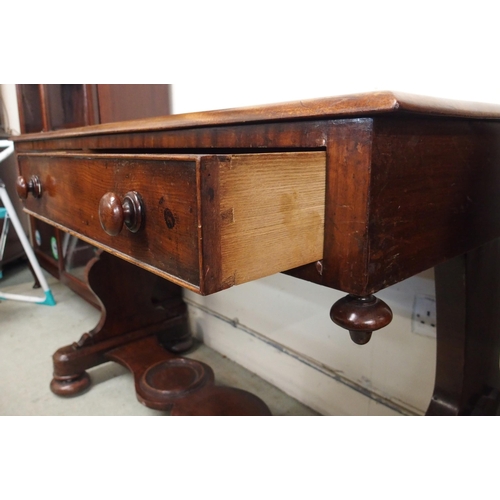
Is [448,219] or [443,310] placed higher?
[448,219]

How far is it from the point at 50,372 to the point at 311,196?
1.26 meters

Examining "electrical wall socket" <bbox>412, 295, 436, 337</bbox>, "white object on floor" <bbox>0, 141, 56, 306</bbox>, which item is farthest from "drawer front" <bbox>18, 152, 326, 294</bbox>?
"white object on floor" <bbox>0, 141, 56, 306</bbox>

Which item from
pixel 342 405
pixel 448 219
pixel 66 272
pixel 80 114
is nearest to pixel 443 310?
pixel 448 219

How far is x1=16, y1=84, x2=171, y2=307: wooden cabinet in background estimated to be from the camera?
1335mm

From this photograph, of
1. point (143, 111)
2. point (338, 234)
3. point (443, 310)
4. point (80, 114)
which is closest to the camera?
point (338, 234)

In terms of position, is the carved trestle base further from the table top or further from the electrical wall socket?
the table top

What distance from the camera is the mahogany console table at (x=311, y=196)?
37 centimetres

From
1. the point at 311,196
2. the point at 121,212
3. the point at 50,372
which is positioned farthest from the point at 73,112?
the point at 311,196

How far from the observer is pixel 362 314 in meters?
0.44
